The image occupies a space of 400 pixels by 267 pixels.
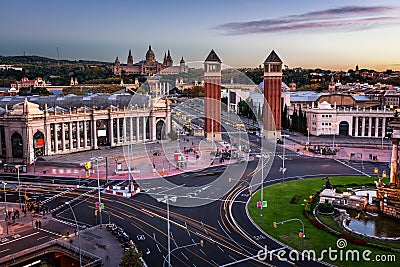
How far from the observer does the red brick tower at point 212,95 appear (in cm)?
12544

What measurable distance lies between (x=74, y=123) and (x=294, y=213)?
64625 mm

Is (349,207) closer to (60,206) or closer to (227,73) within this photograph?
(60,206)

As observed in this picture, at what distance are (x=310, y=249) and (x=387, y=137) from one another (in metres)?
95.4

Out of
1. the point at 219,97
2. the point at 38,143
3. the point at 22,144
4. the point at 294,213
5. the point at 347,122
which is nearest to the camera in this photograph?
the point at 294,213

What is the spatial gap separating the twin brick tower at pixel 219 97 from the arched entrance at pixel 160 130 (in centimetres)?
1351

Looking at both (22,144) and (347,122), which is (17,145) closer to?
(22,144)

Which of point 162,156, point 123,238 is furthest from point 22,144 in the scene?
point 123,238

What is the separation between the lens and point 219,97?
131500 mm

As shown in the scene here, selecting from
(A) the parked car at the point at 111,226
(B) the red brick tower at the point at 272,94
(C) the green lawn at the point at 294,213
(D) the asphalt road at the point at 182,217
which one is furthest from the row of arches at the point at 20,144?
(B) the red brick tower at the point at 272,94

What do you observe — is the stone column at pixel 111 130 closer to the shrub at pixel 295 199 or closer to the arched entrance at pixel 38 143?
the arched entrance at pixel 38 143

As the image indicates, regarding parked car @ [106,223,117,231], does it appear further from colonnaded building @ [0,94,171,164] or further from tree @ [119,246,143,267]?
colonnaded building @ [0,94,171,164]

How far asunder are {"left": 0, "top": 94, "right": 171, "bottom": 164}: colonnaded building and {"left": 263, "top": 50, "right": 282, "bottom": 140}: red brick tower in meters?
32.6

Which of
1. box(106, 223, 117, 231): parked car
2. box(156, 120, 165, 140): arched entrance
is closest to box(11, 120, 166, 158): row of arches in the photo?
box(156, 120, 165, 140): arched entrance

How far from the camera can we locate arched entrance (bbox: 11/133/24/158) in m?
93.3
